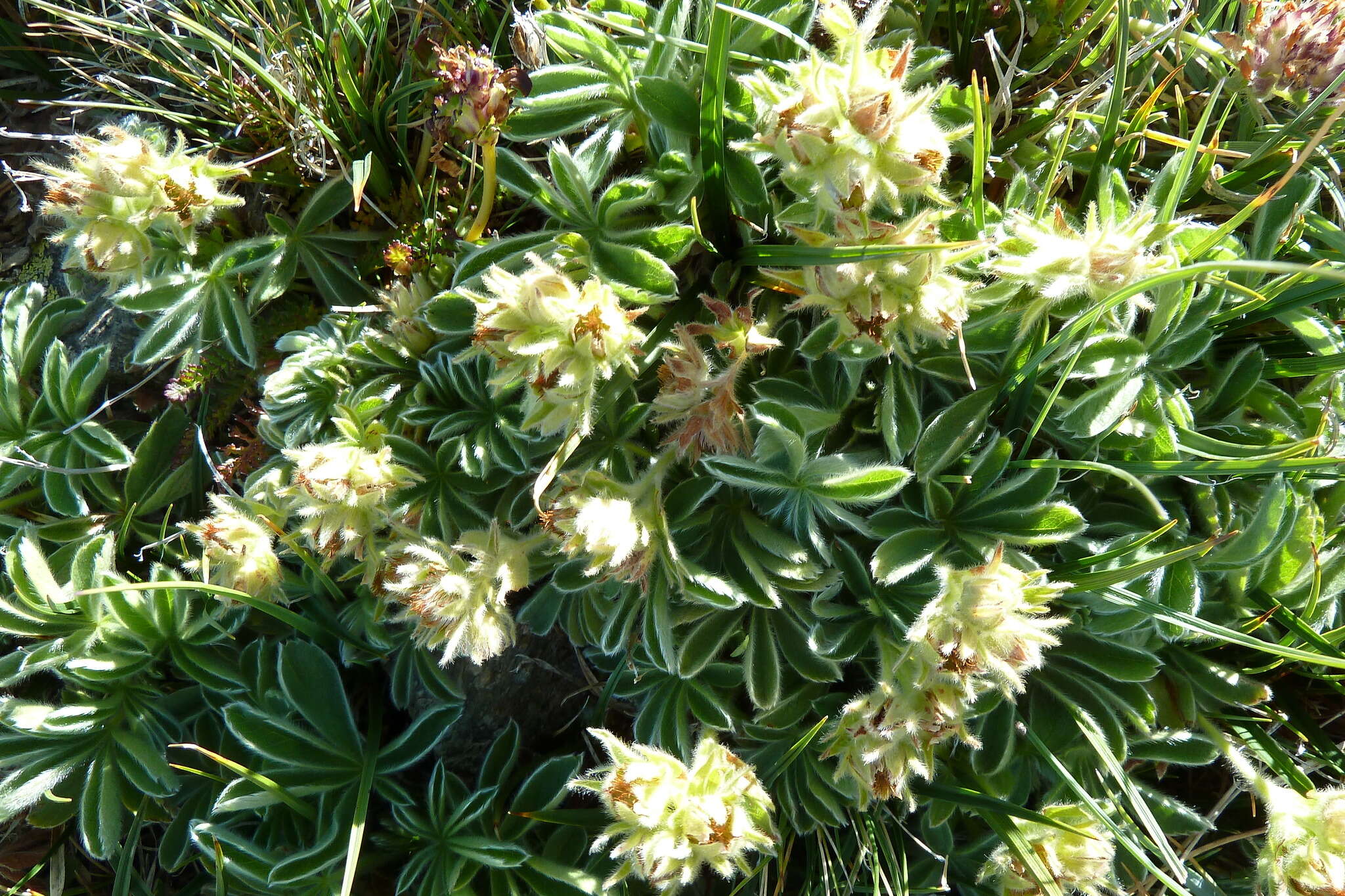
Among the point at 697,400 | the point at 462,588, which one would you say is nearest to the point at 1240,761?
the point at 697,400

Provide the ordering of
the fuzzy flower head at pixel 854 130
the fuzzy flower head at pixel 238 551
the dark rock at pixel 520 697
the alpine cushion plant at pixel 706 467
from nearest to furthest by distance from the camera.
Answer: the fuzzy flower head at pixel 854 130
the alpine cushion plant at pixel 706 467
the fuzzy flower head at pixel 238 551
the dark rock at pixel 520 697

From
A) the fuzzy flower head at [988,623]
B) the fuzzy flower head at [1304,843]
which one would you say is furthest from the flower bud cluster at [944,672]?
the fuzzy flower head at [1304,843]

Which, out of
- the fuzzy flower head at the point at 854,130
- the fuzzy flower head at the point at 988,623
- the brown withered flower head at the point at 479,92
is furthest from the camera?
the brown withered flower head at the point at 479,92

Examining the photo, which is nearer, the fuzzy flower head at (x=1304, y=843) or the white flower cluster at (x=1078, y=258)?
the white flower cluster at (x=1078, y=258)

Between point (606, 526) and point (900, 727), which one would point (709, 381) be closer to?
point (606, 526)

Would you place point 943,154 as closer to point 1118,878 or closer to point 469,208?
point 469,208

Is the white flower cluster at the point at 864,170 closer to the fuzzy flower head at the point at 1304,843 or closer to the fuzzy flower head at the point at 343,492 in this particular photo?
the fuzzy flower head at the point at 343,492

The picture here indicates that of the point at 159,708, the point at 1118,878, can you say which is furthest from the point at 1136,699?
the point at 159,708
